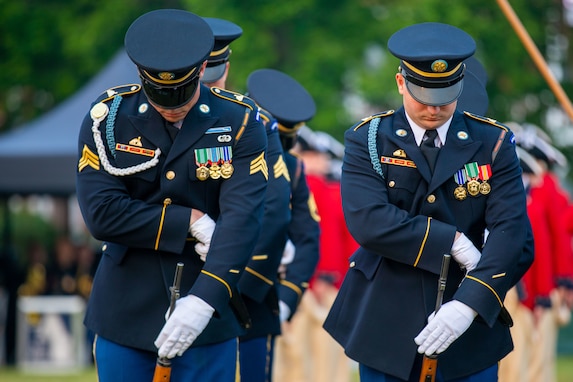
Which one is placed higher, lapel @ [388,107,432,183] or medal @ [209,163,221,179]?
lapel @ [388,107,432,183]

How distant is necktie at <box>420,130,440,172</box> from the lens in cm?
531

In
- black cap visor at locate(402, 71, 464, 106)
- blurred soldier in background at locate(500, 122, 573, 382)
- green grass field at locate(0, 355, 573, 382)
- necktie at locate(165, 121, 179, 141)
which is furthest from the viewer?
green grass field at locate(0, 355, 573, 382)

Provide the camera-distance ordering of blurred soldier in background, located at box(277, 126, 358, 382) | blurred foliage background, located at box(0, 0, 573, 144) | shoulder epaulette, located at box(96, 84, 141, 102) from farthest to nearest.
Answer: blurred foliage background, located at box(0, 0, 573, 144), blurred soldier in background, located at box(277, 126, 358, 382), shoulder epaulette, located at box(96, 84, 141, 102)

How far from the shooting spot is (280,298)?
7.65m

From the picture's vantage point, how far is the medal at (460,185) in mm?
5289

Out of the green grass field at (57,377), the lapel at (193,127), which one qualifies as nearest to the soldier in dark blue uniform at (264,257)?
the lapel at (193,127)

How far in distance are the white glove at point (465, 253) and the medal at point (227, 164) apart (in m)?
0.98

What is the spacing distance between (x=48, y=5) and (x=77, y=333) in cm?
752

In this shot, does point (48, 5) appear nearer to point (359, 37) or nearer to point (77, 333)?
point (359, 37)

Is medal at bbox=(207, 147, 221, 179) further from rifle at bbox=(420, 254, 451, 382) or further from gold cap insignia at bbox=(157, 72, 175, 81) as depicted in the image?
rifle at bbox=(420, 254, 451, 382)

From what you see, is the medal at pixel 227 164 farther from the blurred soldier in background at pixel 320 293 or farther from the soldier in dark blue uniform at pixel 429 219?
the blurred soldier in background at pixel 320 293

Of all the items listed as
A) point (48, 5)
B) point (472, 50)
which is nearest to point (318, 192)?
point (472, 50)

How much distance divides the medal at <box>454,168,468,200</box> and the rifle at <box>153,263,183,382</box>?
1.19 metres

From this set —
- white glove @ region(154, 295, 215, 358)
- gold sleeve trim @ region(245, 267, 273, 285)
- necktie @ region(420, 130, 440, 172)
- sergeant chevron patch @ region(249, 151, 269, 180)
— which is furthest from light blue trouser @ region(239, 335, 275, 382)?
necktie @ region(420, 130, 440, 172)
